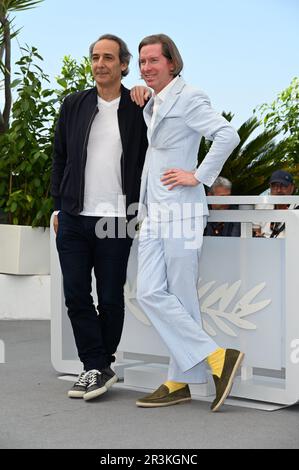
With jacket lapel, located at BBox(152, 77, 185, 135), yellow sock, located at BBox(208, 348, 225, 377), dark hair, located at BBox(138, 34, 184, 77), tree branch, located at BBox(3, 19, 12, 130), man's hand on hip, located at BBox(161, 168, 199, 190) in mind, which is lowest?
yellow sock, located at BBox(208, 348, 225, 377)

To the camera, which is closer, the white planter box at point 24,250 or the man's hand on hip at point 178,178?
the man's hand on hip at point 178,178

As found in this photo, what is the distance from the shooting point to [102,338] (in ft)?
15.1

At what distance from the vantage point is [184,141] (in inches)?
166

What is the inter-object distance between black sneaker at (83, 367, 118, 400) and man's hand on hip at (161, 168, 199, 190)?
99cm

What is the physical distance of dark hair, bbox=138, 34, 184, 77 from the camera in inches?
165

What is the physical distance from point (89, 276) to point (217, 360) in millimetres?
814

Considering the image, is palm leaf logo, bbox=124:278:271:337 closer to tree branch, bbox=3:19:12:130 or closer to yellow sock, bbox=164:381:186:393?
yellow sock, bbox=164:381:186:393

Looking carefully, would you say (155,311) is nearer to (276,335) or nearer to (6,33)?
(276,335)

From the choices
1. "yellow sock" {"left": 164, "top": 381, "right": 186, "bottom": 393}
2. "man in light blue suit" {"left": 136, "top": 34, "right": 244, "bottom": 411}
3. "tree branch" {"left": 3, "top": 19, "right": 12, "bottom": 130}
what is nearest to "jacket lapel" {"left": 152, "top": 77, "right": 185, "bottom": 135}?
"man in light blue suit" {"left": 136, "top": 34, "right": 244, "bottom": 411}

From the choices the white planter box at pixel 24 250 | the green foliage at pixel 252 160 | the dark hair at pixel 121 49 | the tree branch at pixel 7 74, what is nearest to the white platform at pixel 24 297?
the white planter box at pixel 24 250

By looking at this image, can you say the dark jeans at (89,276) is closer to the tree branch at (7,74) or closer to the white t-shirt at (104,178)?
the white t-shirt at (104,178)

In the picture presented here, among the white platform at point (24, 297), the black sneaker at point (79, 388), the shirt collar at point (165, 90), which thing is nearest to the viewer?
the shirt collar at point (165, 90)

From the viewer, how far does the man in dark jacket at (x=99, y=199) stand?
14.5 feet

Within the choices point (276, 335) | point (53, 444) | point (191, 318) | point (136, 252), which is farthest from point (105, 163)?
point (53, 444)
